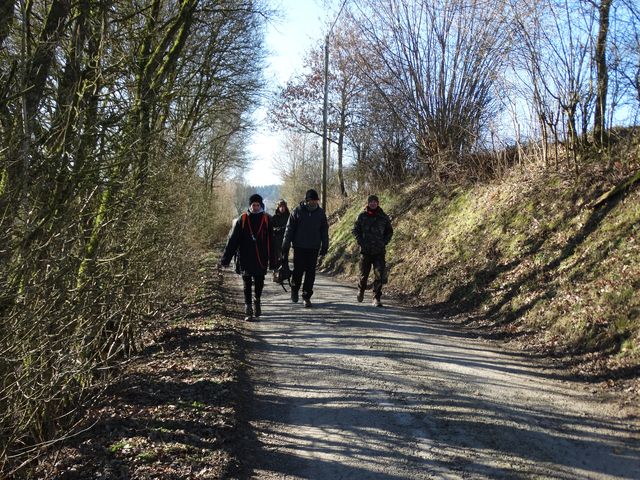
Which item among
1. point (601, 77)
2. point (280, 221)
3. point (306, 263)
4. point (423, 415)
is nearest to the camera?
point (423, 415)

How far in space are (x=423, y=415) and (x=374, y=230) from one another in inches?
225

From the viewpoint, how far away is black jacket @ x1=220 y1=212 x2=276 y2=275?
9156 millimetres

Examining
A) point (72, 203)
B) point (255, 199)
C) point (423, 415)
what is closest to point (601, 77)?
point (255, 199)

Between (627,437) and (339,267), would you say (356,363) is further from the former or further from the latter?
(339,267)

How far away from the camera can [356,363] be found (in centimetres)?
654

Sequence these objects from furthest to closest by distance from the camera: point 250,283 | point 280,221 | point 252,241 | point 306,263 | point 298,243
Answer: point 280,221, point 306,263, point 298,243, point 250,283, point 252,241

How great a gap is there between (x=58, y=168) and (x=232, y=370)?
3.05 m

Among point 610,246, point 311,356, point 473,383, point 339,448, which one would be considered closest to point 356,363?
point 311,356

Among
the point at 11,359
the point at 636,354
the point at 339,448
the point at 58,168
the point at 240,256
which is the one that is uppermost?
the point at 58,168

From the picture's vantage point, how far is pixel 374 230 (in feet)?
33.9

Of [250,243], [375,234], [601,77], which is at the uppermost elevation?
[601,77]

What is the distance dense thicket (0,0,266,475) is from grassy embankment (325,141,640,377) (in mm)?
5500

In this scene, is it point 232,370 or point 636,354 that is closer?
point 636,354

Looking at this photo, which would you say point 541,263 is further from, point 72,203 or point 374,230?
point 72,203
